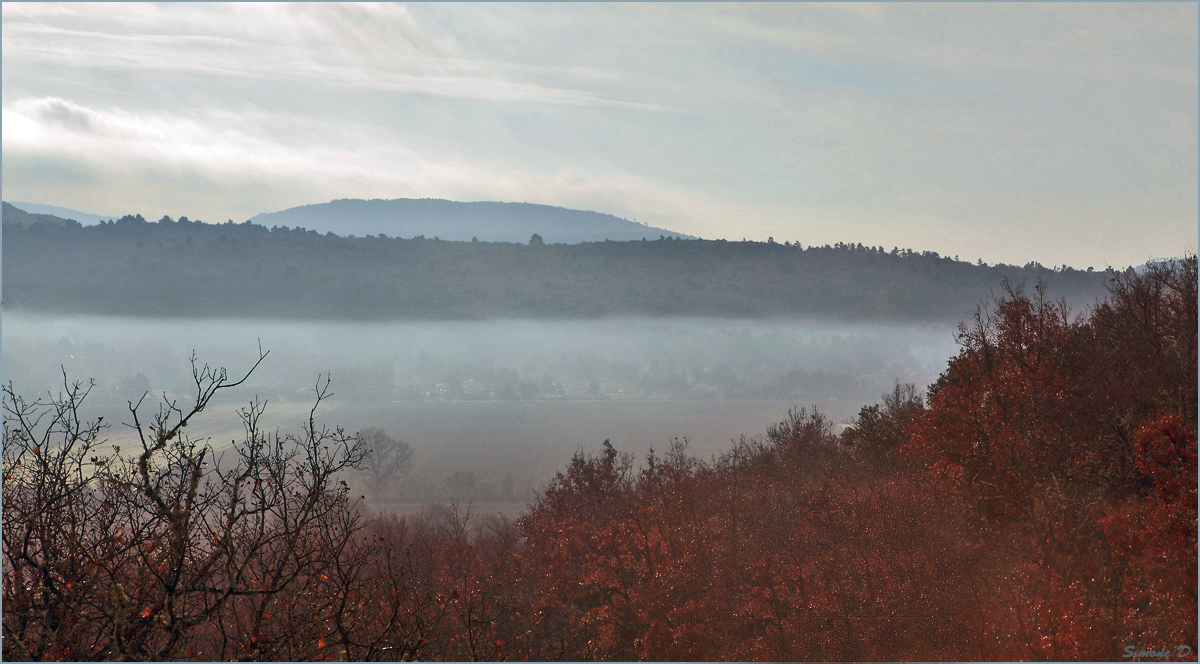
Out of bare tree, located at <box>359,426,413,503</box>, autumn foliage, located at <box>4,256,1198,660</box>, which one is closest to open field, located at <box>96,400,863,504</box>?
bare tree, located at <box>359,426,413,503</box>

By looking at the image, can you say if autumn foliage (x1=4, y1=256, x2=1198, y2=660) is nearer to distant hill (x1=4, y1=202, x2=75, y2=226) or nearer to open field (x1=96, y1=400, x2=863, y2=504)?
open field (x1=96, y1=400, x2=863, y2=504)

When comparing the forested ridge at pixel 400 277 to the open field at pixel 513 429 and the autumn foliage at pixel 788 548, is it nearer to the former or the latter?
the open field at pixel 513 429

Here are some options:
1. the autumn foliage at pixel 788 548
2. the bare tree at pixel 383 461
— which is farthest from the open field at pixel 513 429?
the autumn foliage at pixel 788 548

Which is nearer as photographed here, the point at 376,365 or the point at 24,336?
the point at 24,336

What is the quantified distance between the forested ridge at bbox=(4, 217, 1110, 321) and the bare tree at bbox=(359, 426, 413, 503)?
5728cm

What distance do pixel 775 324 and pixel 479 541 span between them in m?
92.9

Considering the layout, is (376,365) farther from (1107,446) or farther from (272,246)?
(1107,446)

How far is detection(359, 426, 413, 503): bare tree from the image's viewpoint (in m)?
82.1

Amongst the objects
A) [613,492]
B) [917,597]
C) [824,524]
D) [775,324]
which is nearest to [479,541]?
[613,492]

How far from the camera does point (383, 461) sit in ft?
276

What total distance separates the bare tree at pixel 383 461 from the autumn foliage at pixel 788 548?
5163 cm

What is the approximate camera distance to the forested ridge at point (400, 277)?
113 meters

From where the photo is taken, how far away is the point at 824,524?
82.7 feet

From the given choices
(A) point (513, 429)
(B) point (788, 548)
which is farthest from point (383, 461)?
(B) point (788, 548)
